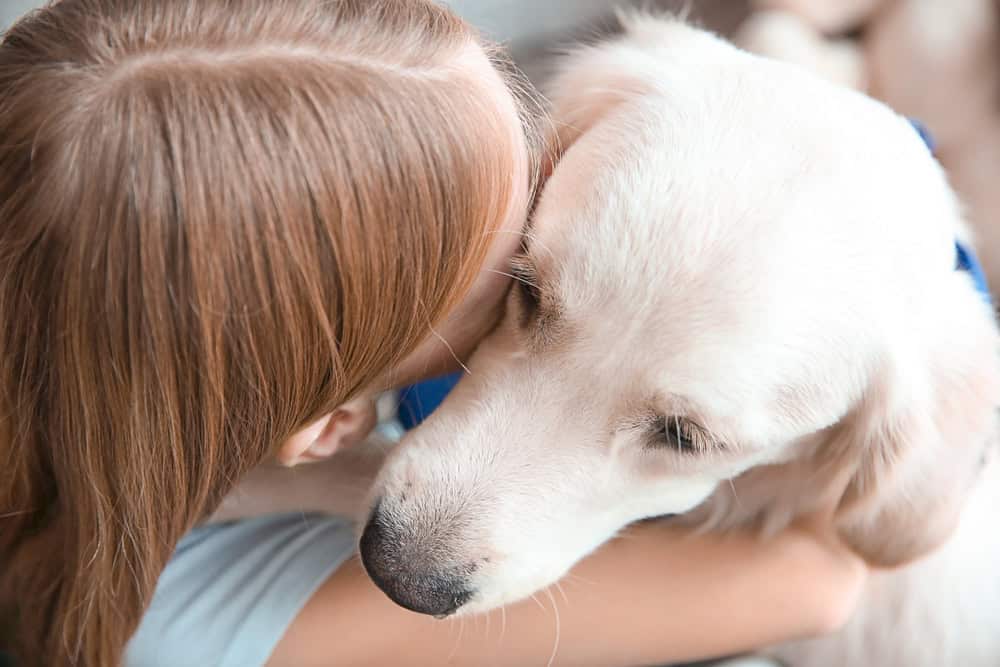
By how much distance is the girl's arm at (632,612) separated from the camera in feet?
3.14

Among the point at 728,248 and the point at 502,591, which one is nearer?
the point at 728,248

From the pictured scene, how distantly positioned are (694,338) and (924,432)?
1.14 ft

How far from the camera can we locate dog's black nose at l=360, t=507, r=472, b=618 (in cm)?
78

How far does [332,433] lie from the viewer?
0.92 metres

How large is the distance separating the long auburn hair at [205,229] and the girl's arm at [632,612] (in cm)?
26

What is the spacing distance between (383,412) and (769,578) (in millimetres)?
566

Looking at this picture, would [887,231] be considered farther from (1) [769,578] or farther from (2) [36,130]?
(2) [36,130]

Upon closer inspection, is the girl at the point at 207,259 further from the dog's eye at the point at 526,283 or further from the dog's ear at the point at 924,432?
the dog's ear at the point at 924,432

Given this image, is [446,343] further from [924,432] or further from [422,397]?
[924,432]

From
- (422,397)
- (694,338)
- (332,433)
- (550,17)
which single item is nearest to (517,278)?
(694,338)

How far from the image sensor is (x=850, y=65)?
5.02 feet

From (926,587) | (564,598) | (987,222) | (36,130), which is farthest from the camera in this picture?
(987,222)

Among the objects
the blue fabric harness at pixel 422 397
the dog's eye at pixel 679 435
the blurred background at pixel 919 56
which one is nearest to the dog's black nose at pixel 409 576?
the dog's eye at pixel 679 435

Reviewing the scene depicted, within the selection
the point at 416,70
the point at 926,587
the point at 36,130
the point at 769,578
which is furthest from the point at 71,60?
the point at 926,587
